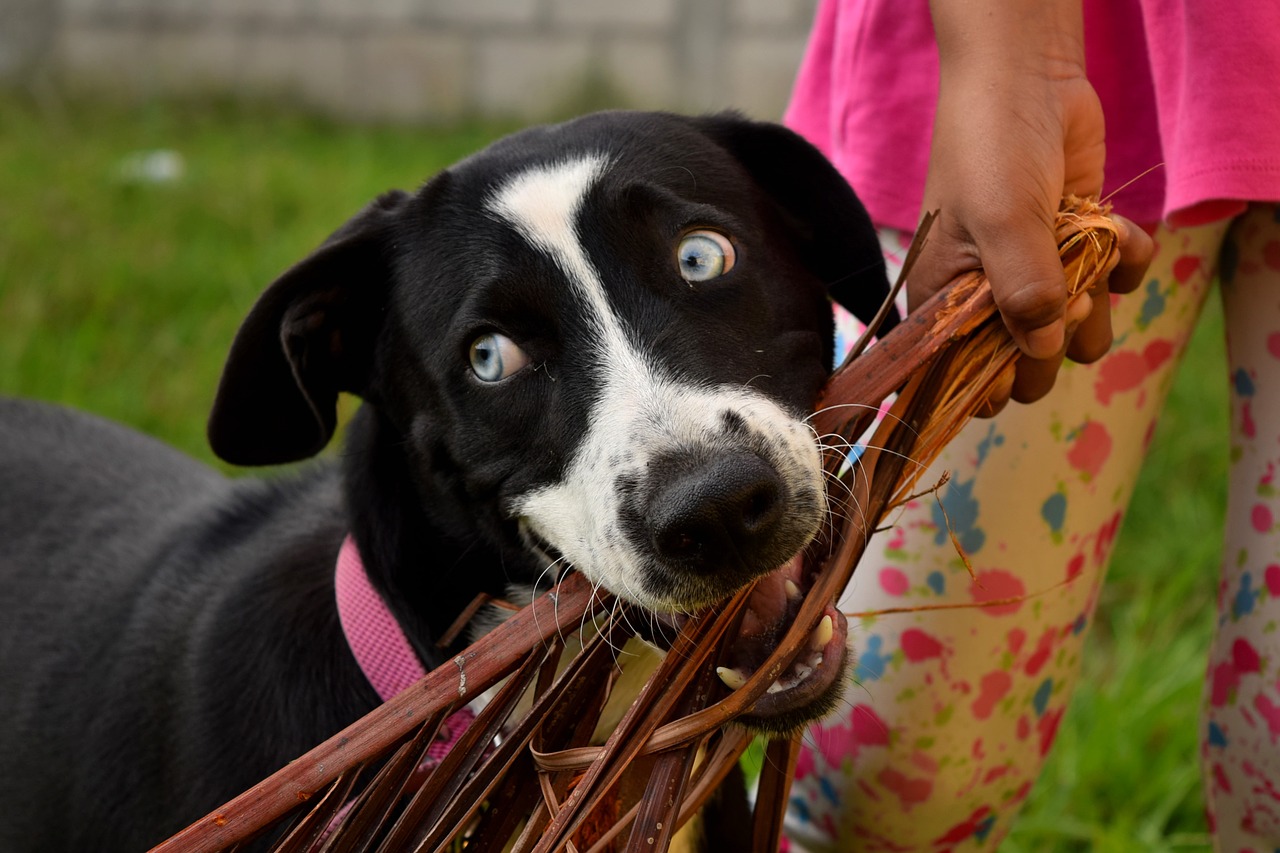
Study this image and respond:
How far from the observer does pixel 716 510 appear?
4.42ft

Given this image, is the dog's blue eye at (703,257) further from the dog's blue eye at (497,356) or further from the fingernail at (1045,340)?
the fingernail at (1045,340)

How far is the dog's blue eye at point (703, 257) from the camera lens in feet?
5.28

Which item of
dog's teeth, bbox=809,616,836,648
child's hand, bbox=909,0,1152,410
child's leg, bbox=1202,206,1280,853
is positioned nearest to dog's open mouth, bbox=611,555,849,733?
dog's teeth, bbox=809,616,836,648

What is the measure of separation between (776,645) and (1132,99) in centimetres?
96

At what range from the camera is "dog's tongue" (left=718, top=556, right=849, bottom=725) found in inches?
56.1

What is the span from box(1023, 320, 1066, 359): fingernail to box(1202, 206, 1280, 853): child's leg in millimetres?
497

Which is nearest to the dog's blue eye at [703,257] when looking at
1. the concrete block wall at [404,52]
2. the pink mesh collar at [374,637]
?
the pink mesh collar at [374,637]

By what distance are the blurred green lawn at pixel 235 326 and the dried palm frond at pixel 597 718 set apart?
4.28ft

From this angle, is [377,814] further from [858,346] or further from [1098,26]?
[1098,26]

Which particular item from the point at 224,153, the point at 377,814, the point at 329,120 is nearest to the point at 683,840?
the point at 377,814

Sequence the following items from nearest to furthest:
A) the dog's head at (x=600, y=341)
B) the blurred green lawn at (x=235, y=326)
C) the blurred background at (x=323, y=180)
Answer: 1. the dog's head at (x=600, y=341)
2. the blurred green lawn at (x=235, y=326)
3. the blurred background at (x=323, y=180)

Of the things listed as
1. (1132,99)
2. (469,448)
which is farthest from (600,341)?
(1132,99)

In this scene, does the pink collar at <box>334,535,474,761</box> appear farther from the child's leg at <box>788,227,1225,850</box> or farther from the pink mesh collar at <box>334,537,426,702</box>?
the child's leg at <box>788,227,1225,850</box>

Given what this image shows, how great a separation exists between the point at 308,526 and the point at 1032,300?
116 centimetres
